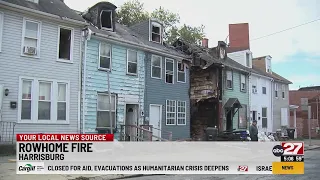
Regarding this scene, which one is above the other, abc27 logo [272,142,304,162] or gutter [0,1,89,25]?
gutter [0,1,89,25]

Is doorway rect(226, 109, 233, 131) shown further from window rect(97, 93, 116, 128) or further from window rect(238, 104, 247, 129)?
window rect(97, 93, 116, 128)

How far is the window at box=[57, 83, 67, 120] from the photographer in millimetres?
16031

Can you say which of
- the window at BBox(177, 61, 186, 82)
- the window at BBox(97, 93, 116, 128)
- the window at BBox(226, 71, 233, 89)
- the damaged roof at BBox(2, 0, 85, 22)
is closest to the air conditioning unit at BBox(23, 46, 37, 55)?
the damaged roof at BBox(2, 0, 85, 22)

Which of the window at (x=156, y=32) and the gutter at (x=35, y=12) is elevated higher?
the window at (x=156, y=32)

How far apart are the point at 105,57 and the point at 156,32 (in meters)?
6.15

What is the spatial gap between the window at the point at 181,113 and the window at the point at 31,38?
1007 centimetres

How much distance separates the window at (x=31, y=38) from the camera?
593 inches

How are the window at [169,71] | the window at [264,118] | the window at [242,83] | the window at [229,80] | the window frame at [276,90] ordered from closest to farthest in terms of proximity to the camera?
the window at [169,71], the window at [229,80], the window at [242,83], the window at [264,118], the window frame at [276,90]

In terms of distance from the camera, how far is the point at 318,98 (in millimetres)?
41000

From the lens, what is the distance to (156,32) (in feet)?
75.9

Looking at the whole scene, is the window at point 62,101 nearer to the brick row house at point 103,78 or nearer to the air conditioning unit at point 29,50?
the brick row house at point 103,78

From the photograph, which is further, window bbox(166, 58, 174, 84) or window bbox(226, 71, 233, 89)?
window bbox(226, 71, 233, 89)

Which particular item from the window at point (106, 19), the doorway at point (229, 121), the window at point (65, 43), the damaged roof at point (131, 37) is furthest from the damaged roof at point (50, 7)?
the doorway at point (229, 121)

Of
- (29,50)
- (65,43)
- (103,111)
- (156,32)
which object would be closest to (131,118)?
(103,111)
